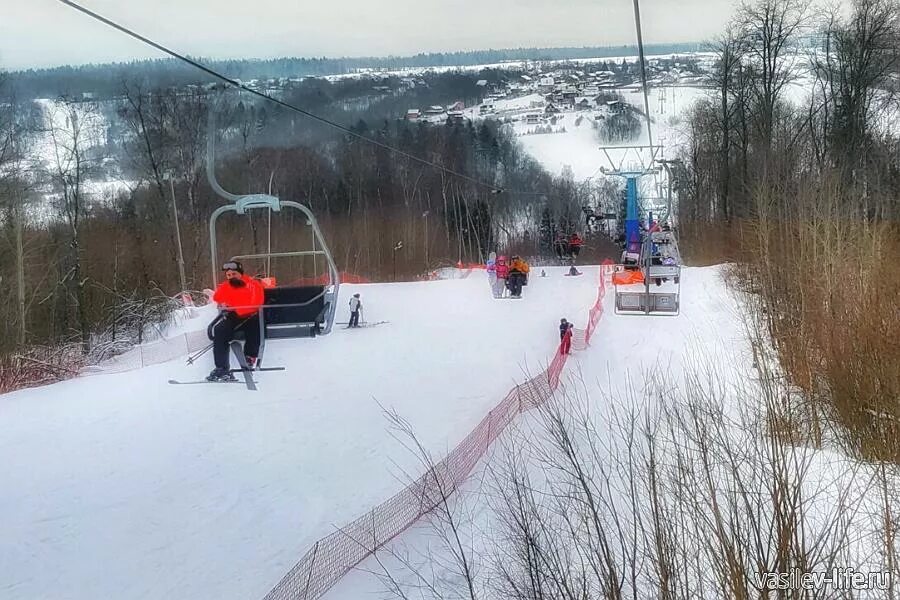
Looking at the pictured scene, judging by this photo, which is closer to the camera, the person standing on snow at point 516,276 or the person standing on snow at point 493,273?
the person standing on snow at point 516,276

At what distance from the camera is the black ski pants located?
9.24 meters

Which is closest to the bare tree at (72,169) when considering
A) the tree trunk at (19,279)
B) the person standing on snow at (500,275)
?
the tree trunk at (19,279)

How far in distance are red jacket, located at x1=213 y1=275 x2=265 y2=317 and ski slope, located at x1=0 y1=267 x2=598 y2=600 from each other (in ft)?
6.66

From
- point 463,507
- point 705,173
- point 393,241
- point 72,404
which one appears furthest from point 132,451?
point 705,173

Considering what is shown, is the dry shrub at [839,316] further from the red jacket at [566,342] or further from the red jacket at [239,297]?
the red jacket at [239,297]

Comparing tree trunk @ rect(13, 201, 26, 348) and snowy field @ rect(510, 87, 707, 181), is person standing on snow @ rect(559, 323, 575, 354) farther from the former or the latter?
snowy field @ rect(510, 87, 707, 181)

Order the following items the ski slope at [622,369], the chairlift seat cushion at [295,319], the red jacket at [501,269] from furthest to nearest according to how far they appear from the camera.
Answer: the red jacket at [501,269], the chairlift seat cushion at [295,319], the ski slope at [622,369]

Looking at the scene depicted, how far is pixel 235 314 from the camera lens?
9.20m

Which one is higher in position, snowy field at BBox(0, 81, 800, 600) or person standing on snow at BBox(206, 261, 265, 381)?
person standing on snow at BBox(206, 261, 265, 381)

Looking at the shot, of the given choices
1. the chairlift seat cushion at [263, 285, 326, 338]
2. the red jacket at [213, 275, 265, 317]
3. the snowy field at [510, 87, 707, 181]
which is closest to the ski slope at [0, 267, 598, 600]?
the chairlift seat cushion at [263, 285, 326, 338]

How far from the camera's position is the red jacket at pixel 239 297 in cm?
899

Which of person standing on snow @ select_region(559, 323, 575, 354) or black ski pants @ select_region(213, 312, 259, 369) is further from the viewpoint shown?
person standing on snow @ select_region(559, 323, 575, 354)

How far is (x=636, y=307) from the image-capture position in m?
17.4

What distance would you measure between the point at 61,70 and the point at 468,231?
2921cm
